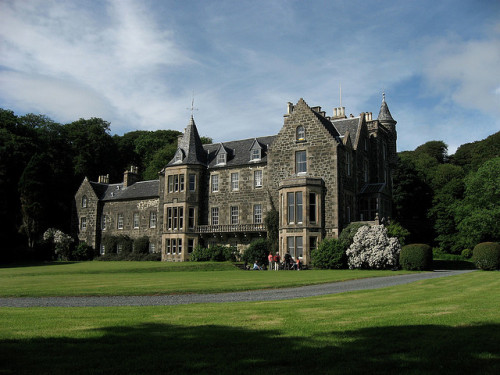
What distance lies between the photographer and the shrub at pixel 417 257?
96.4 ft

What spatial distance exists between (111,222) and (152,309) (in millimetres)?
43736

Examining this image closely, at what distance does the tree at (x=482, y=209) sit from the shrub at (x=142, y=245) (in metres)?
30.7

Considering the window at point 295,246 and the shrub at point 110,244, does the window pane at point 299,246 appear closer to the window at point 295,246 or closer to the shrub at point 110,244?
the window at point 295,246

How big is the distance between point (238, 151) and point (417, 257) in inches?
826

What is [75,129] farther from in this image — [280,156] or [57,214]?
[280,156]

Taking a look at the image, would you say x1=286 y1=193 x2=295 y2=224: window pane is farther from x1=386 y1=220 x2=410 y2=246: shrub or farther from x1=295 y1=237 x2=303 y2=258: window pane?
x1=386 y1=220 x2=410 y2=246: shrub

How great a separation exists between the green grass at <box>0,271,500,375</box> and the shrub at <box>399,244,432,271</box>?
18.8 meters

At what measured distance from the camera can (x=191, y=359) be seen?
6.43 m

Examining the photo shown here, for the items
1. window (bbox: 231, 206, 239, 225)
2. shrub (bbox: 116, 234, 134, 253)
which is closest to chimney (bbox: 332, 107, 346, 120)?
window (bbox: 231, 206, 239, 225)

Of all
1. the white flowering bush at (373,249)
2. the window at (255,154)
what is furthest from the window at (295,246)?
the window at (255,154)

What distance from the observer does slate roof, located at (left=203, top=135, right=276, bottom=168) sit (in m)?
43.4

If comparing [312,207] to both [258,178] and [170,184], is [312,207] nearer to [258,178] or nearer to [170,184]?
[258,178]

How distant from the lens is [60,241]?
51.6m

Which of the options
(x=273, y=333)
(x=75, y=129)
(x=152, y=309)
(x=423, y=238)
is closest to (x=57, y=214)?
(x=75, y=129)
